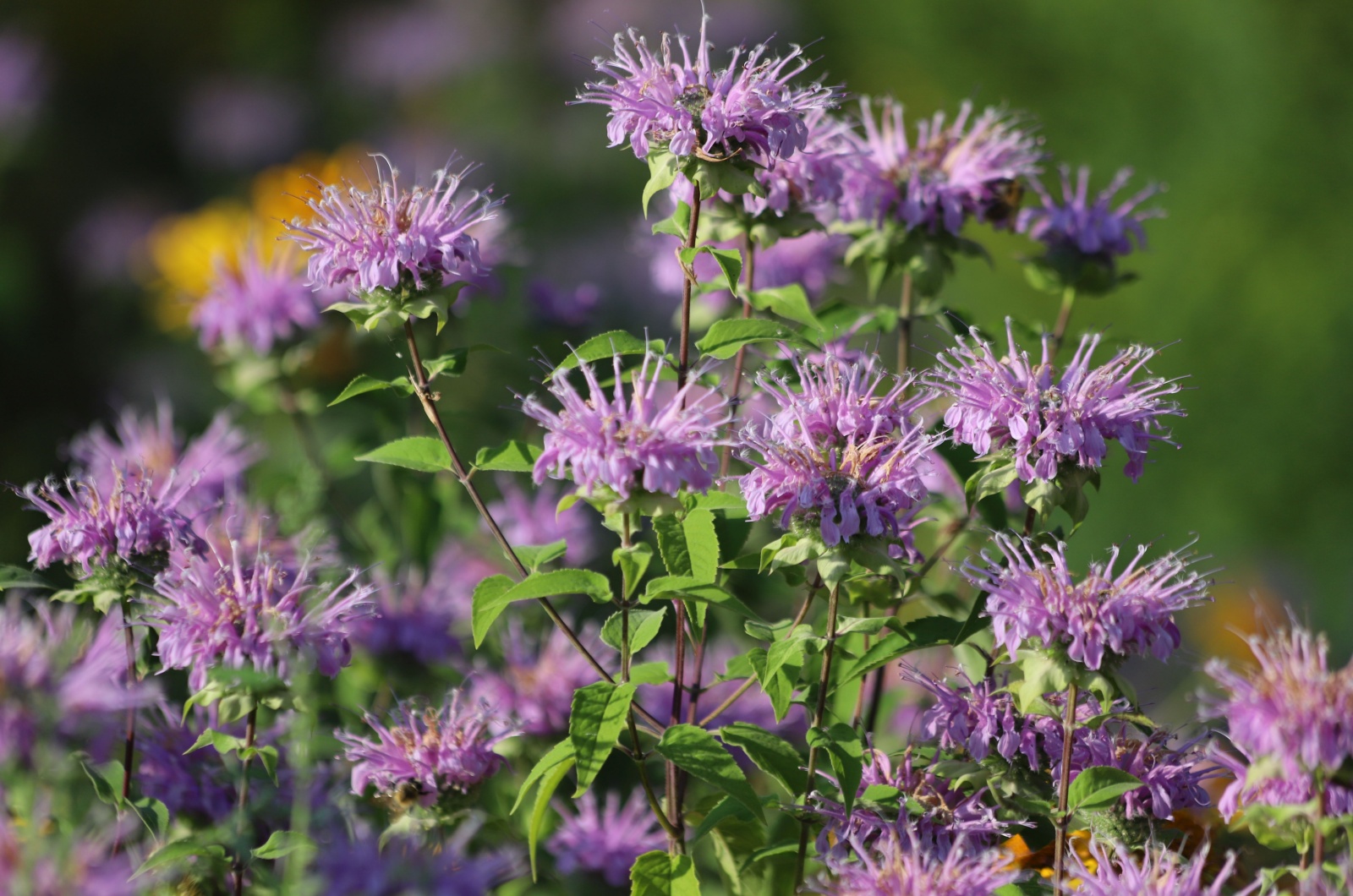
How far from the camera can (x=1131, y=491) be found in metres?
4.36

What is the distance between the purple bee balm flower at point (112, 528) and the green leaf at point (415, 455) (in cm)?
23

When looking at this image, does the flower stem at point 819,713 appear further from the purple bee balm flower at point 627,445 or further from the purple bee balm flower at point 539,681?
the purple bee balm flower at point 539,681

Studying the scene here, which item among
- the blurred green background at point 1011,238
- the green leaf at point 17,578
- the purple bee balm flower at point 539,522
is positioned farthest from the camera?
the blurred green background at point 1011,238

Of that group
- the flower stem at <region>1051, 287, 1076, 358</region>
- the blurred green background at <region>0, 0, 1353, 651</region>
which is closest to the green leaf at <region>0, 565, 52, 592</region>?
the flower stem at <region>1051, 287, 1076, 358</region>

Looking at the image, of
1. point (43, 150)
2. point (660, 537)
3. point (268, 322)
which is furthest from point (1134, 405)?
point (43, 150)

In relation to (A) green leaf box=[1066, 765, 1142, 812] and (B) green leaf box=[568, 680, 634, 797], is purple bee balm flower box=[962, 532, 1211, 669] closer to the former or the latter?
(A) green leaf box=[1066, 765, 1142, 812]

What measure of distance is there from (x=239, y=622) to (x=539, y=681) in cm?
51

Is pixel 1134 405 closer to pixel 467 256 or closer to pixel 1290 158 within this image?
pixel 467 256

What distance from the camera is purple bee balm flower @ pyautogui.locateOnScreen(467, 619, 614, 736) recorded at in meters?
1.70

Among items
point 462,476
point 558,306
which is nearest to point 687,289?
point 462,476

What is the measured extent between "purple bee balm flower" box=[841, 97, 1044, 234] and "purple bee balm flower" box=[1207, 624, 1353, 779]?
2.21ft

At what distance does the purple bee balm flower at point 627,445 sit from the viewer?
1106 mm

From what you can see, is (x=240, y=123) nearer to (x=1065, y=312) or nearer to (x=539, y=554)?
(x=1065, y=312)

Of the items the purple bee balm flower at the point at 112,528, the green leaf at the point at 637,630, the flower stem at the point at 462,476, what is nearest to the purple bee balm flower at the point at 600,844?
the flower stem at the point at 462,476
